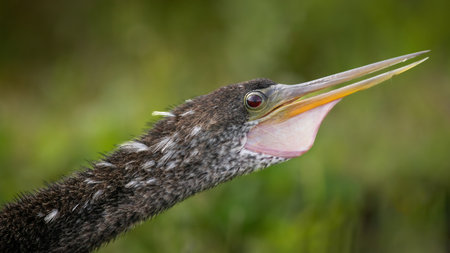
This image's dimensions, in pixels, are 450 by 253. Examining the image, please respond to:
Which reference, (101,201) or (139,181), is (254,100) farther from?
(101,201)

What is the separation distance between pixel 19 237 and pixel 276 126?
1.32 m

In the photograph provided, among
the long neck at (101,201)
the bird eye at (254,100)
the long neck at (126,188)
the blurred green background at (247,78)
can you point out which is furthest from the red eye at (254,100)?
the blurred green background at (247,78)

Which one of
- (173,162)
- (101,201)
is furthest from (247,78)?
(101,201)

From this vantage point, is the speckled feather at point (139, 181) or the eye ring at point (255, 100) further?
the eye ring at point (255, 100)

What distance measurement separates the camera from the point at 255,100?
139 inches

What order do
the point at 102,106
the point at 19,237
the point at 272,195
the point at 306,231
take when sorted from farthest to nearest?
the point at 102,106
the point at 272,195
the point at 306,231
the point at 19,237

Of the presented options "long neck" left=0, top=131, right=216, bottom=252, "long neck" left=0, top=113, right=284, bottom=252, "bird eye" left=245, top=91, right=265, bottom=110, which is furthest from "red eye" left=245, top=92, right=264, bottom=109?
"long neck" left=0, top=131, right=216, bottom=252

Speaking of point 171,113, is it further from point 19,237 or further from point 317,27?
point 317,27

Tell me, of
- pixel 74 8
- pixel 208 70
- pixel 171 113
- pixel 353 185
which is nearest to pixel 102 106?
pixel 208 70

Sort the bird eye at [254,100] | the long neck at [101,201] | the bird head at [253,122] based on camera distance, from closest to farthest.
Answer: the long neck at [101,201], the bird head at [253,122], the bird eye at [254,100]

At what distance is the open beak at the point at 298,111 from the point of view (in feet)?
11.4

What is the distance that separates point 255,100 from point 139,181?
2.26ft

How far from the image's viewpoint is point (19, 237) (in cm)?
327

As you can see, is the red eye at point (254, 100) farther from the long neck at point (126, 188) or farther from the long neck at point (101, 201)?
the long neck at point (101, 201)
